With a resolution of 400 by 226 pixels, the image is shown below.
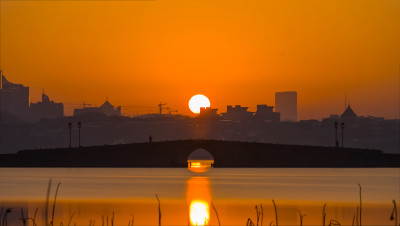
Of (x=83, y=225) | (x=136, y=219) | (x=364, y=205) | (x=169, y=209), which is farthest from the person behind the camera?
(x=364, y=205)

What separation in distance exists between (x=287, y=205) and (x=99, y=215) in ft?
59.7

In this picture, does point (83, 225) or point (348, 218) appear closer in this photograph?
point (83, 225)

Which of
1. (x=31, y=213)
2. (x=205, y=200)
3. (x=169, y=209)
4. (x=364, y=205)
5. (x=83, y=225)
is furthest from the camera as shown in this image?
(x=205, y=200)

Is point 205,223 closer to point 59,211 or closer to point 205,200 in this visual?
point 59,211

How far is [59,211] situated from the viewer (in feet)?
197

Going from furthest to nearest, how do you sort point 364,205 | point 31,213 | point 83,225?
point 364,205
point 31,213
point 83,225

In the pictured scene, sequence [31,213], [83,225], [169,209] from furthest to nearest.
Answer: [169,209]
[31,213]
[83,225]

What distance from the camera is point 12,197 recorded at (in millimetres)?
78375

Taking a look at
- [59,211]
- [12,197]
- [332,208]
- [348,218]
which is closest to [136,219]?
[59,211]

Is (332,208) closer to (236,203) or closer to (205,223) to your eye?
(236,203)

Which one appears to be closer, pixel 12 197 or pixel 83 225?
pixel 83 225

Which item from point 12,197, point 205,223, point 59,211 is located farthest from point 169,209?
point 12,197

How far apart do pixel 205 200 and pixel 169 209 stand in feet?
39.0

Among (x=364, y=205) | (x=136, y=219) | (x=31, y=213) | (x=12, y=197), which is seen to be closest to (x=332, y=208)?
(x=364, y=205)
